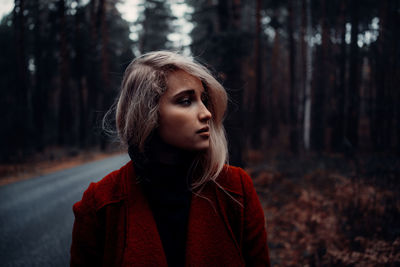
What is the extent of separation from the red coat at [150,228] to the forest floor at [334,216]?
2.78m

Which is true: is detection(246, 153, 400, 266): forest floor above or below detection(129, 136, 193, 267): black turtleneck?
below

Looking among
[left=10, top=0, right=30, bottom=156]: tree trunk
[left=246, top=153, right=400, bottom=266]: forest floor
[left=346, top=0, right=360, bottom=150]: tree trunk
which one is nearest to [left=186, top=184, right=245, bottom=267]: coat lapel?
[left=246, top=153, right=400, bottom=266]: forest floor

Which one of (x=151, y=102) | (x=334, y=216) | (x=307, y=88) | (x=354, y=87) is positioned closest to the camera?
(x=151, y=102)

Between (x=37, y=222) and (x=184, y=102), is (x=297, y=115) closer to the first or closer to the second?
(x=37, y=222)

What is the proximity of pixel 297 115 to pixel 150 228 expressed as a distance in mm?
12126

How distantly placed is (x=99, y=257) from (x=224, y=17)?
7.18 metres

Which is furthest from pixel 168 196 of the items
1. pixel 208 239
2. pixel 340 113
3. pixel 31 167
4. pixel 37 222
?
pixel 340 113

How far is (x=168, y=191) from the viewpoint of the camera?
1.38 metres

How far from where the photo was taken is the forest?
4.20 m

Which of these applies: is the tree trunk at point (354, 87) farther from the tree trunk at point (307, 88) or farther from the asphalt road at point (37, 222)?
the asphalt road at point (37, 222)

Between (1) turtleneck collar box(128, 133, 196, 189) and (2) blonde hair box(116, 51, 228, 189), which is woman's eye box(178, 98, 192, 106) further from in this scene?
(1) turtleneck collar box(128, 133, 196, 189)

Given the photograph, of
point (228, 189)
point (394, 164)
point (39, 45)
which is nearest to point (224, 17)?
point (394, 164)

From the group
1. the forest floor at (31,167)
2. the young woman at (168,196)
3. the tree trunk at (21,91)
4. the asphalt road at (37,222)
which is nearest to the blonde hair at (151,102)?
the young woman at (168,196)

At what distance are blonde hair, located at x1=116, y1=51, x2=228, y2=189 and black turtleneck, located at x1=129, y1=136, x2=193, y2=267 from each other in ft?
0.27
